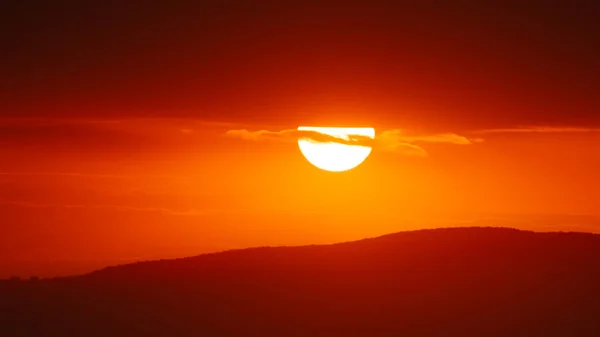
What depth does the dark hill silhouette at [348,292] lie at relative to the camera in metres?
44.2

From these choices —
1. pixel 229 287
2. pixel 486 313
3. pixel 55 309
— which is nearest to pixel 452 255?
pixel 486 313

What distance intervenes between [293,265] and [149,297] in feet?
25.2

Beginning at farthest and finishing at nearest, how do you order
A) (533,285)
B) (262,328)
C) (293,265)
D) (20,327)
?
(293,265)
(533,285)
(262,328)
(20,327)

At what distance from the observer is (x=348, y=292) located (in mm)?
49531

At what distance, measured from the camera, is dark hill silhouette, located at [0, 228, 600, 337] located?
44.2m

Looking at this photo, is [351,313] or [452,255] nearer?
[351,313]

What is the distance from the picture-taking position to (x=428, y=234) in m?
55.0

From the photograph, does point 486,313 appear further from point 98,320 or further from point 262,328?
point 98,320

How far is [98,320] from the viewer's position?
44.1 m

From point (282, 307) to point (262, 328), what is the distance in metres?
2.70

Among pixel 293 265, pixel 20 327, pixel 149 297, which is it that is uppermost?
pixel 293 265

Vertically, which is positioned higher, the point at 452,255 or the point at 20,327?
the point at 452,255

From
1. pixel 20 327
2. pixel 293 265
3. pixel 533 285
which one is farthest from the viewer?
pixel 293 265

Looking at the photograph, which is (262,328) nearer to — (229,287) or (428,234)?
(229,287)
